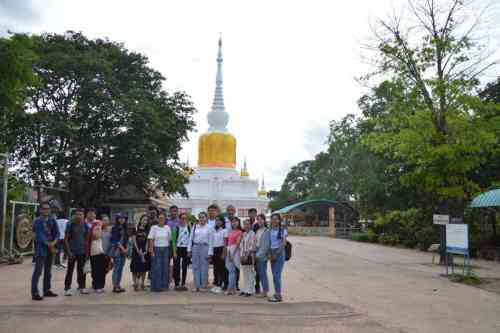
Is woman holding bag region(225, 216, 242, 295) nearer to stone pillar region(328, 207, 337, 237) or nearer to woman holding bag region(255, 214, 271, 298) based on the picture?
woman holding bag region(255, 214, 271, 298)

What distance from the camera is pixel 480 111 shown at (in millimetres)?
15500

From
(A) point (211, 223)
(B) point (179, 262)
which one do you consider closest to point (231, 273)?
(A) point (211, 223)

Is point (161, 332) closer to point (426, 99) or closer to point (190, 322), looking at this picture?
point (190, 322)

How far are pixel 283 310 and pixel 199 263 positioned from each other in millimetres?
2561

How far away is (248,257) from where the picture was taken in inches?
353

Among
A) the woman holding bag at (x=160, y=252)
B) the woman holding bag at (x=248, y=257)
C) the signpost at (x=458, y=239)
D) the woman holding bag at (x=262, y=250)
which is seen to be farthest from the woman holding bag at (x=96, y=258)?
the signpost at (x=458, y=239)

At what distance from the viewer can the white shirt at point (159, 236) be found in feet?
31.4

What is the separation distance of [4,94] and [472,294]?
11342 mm

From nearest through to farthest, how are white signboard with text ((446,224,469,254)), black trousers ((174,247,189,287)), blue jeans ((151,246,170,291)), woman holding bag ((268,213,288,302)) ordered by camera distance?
woman holding bag ((268,213,288,302)), blue jeans ((151,246,170,291)), black trousers ((174,247,189,287)), white signboard with text ((446,224,469,254))

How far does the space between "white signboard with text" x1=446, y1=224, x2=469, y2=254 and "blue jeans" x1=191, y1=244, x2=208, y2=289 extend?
21.5 ft

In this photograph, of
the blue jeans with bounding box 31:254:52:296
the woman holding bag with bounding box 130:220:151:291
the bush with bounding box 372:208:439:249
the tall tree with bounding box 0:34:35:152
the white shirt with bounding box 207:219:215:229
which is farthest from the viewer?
the bush with bounding box 372:208:439:249

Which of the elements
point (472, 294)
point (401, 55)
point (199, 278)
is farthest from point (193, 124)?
point (472, 294)

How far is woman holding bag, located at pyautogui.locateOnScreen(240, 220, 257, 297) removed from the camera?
897cm

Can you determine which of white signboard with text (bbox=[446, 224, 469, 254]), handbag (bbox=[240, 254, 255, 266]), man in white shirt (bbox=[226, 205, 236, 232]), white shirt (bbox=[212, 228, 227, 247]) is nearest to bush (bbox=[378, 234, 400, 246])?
white signboard with text (bbox=[446, 224, 469, 254])
